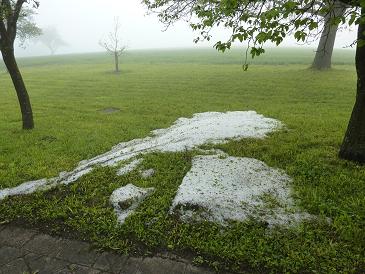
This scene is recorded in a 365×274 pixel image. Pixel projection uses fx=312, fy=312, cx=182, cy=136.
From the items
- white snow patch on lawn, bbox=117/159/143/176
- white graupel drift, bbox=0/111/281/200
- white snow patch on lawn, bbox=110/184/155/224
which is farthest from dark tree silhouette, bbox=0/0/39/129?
white snow patch on lawn, bbox=110/184/155/224

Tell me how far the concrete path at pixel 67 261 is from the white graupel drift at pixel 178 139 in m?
1.91

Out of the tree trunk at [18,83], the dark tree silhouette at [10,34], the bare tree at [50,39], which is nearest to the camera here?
the dark tree silhouette at [10,34]

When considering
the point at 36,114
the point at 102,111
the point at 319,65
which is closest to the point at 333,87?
the point at 319,65

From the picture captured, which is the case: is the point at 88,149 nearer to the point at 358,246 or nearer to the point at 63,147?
the point at 63,147

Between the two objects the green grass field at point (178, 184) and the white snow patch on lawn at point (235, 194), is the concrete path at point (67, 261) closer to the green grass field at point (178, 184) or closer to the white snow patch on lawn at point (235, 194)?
the green grass field at point (178, 184)

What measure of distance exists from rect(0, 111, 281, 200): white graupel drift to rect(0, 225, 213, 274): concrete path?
1913 mm

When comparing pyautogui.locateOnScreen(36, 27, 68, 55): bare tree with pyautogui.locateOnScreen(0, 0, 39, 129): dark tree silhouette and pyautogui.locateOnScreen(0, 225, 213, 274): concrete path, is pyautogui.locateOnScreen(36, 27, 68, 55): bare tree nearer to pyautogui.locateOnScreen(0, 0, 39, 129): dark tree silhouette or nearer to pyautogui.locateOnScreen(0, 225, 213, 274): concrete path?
pyautogui.locateOnScreen(0, 0, 39, 129): dark tree silhouette

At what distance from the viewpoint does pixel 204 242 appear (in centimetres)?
516

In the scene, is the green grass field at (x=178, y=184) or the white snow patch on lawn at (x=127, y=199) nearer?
the green grass field at (x=178, y=184)

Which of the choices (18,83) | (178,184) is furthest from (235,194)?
(18,83)

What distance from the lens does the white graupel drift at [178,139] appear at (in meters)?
7.48

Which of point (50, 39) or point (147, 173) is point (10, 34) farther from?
point (50, 39)

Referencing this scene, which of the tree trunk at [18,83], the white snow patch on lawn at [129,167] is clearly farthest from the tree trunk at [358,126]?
the tree trunk at [18,83]

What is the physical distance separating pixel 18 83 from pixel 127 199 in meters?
7.59
